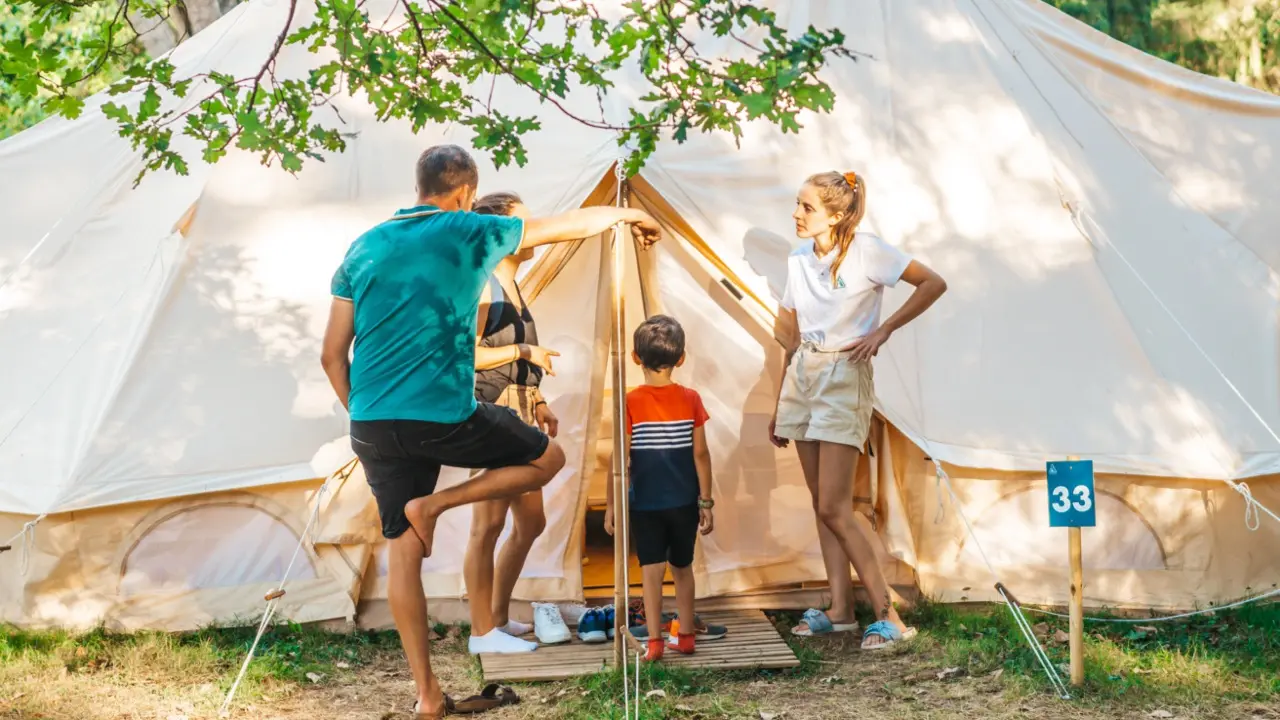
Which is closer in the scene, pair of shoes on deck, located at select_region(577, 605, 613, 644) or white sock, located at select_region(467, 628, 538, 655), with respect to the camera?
white sock, located at select_region(467, 628, 538, 655)

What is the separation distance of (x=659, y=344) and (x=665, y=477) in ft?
1.55

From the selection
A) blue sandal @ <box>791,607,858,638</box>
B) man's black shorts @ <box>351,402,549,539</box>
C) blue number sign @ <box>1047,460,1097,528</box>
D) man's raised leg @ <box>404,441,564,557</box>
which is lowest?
blue sandal @ <box>791,607,858,638</box>

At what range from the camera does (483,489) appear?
337cm

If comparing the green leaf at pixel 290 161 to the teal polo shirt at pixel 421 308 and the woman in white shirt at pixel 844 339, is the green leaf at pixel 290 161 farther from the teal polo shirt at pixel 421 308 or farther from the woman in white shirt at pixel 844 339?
the woman in white shirt at pixel 844 339

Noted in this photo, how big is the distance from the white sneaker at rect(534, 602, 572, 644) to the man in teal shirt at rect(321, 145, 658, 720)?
0.98m

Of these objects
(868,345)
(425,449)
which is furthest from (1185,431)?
(425,449)

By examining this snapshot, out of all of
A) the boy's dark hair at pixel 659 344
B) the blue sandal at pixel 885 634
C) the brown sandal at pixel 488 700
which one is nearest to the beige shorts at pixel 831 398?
the boy's dark hair at pixel 659 344

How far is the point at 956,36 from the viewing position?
499cm

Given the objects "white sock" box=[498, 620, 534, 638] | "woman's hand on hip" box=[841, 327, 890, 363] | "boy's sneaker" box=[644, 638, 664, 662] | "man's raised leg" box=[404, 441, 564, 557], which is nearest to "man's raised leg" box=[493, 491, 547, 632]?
"white sock" box=[498, 620, 534, 638]

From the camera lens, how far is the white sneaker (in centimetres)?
437

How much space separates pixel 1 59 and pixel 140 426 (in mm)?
1642

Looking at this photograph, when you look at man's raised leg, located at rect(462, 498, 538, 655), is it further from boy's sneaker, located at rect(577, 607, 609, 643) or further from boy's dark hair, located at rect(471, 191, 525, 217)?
boy's dark hair, located at rect(471, 191, 525, 217)

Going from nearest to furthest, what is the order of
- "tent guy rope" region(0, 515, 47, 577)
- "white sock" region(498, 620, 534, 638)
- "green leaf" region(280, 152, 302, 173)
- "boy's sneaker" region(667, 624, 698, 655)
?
"green leaf" region(280, 152, 302, 173)
"boy's sneaker" region(667, 624, 698, 655)
"tent guy rope" region(0, 515, 47, 577)
"white sock" region(498, 620, 534, 638)

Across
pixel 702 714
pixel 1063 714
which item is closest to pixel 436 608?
pixel 702 714
